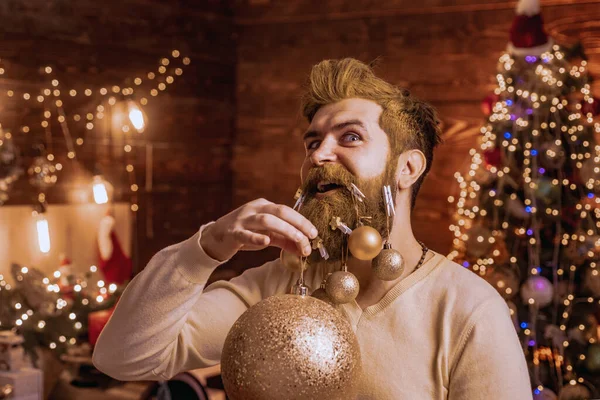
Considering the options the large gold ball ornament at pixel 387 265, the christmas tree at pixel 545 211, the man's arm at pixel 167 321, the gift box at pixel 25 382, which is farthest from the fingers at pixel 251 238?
the christmas tree at pixel 545 211

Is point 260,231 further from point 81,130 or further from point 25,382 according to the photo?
point 81,130

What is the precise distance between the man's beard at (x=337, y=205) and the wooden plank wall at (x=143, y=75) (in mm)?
2670

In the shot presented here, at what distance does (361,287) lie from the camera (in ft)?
4.98

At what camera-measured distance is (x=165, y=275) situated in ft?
4.44

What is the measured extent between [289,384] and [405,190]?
0.61m

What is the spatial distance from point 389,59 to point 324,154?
3146 millimetres

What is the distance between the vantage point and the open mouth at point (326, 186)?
55.8 inches

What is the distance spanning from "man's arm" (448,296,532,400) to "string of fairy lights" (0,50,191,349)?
2136 millimetres

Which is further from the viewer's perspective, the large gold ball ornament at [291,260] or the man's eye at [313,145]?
the man's eye at [313,145]

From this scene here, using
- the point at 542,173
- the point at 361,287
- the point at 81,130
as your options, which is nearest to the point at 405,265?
the point at 361,287

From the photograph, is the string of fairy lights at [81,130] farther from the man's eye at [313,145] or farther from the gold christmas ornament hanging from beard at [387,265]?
the gold christmas ornament hanging from beard at [387,265]

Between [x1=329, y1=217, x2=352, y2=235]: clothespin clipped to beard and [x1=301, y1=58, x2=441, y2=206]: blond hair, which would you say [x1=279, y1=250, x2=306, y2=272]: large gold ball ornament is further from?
[x1=301, y1=58, x2=441, y2=206]: blond hair

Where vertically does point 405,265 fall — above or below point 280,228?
below

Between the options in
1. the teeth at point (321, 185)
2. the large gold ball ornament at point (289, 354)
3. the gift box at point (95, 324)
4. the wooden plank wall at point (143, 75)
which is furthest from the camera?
the wooden plank wall at point (143, 75)
